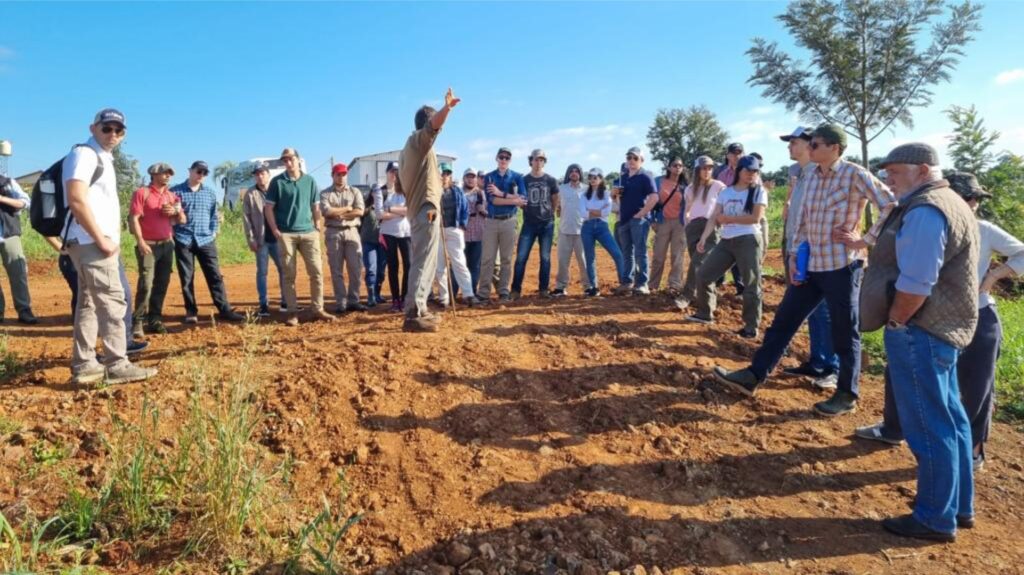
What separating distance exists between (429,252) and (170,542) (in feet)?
9.99

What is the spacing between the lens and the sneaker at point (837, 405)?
4.33m

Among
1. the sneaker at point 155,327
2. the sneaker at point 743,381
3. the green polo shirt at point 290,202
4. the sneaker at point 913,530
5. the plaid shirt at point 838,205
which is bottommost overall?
the sneaker at point 913,530

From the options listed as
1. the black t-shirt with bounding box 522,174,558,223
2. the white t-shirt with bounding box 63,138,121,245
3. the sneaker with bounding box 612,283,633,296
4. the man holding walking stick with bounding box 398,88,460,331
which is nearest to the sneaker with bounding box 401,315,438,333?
the man holding walking stick with bounding box 398,88,460,331

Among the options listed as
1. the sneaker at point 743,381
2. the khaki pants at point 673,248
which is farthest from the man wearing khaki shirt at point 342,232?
the sneaker at point 743,381

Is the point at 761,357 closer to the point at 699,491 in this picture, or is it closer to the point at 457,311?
the point at 699,491

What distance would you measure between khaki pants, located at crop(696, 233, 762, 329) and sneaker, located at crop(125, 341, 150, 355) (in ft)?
17.7

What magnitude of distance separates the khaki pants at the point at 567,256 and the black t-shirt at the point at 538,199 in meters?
0.41

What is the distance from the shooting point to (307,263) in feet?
21.8

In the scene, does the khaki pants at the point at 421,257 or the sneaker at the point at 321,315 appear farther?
the sneaker at the point at 321,315

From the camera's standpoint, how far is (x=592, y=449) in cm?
366

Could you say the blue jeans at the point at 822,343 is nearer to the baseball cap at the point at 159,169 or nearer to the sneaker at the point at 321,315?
the sneaker at the point at 321,315

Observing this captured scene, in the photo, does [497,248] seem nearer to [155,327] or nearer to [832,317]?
[155,327]

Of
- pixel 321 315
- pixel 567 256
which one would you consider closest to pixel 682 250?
pixel 567 256

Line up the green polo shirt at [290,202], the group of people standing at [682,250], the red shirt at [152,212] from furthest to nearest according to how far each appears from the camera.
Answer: the green polo shirt at [290,202]
the red shirt at [152,212]
the group of people standing at [682,250]
